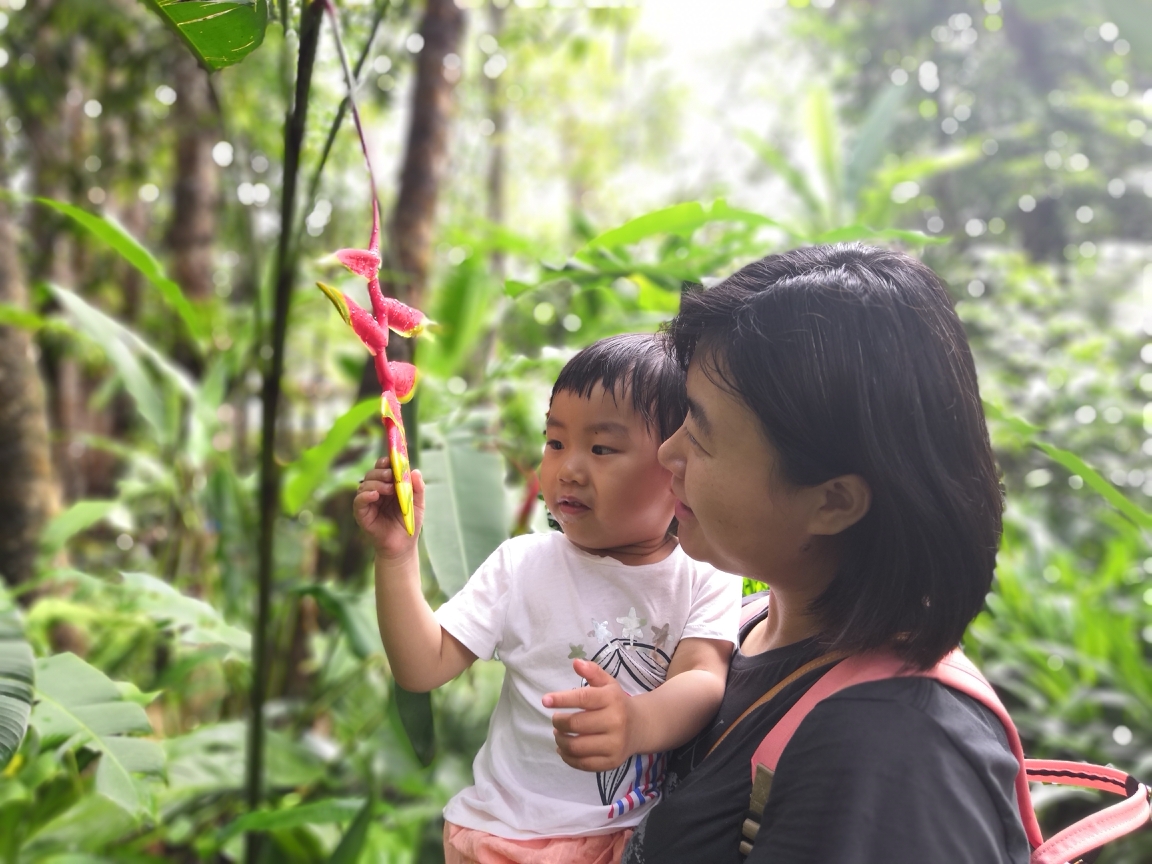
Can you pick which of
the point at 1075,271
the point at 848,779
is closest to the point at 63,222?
the point at 848,779

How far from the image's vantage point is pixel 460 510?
785 millimetres

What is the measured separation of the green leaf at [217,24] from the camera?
54 cm

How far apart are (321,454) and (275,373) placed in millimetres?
186

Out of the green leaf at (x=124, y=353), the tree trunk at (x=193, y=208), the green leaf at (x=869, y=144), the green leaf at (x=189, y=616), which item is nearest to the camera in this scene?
the green leaf at (x=189, y=616)

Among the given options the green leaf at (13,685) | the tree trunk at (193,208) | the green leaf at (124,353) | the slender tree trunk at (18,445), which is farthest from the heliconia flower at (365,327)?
the tree trunk at (193,208)

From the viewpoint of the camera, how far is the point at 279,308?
2.49 feet

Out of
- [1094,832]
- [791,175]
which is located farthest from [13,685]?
[791,175]

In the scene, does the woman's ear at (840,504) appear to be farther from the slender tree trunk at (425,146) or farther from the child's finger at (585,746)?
the slender tree trunk at (425,146)

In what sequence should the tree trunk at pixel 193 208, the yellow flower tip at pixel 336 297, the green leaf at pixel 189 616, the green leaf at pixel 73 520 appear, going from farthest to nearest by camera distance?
the tree trunk at pixel 193 208, the green leaf at pixel 73 520, the green leaf at pixel 189 616, the yellow flower tip at pixel 336 297

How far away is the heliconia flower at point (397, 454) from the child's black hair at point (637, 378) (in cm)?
14

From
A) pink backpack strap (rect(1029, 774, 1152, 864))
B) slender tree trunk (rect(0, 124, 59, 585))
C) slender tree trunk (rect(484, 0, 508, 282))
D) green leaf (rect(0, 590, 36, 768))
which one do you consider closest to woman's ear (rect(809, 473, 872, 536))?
pink backpack strap (rect(1029, 774, 1152, 864))

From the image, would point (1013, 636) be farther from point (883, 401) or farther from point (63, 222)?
point (63, 222)

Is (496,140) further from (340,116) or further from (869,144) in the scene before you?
(340,116)

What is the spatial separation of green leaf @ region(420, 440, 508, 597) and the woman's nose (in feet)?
0.76
